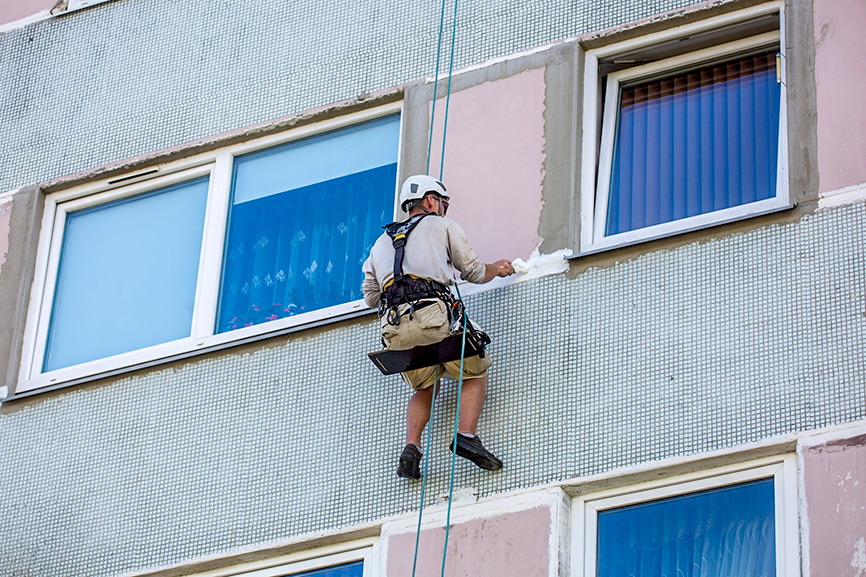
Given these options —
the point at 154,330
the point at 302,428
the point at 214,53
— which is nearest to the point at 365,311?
the point at 302,428

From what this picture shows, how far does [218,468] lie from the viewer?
8.98 m

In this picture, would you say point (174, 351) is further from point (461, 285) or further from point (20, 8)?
point (20, 8)

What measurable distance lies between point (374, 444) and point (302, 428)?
1.42 feet

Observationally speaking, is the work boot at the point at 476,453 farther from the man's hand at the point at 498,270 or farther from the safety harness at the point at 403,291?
the man's hand at the point at 498,270

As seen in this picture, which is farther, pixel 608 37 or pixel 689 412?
pixel 608 37

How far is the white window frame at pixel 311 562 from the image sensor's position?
841 cm

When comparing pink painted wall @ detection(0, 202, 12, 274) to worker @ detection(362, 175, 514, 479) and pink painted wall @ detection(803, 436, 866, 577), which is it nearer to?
worker @ detection(362, 175, 514, 479)

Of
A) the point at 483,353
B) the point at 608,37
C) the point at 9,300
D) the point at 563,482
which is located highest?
the point at 608,37

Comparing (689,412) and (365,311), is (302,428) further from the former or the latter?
(689,412)

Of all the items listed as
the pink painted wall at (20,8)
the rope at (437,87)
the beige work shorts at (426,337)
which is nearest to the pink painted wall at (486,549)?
the beige work shorts at (426,337)

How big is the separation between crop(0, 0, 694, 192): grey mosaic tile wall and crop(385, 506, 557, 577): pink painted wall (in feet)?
9.24

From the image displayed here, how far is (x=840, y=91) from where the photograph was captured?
8469 mm

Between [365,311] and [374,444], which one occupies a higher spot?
[365,311]

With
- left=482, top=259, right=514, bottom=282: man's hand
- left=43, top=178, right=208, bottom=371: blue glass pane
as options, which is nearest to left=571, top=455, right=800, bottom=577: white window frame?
left=482, top=259, right=514, bottom=282: man's hand
